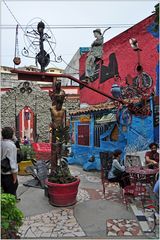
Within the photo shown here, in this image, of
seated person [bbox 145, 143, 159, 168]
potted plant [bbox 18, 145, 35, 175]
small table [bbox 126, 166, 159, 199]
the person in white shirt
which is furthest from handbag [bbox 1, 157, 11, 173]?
potted plant [bbox 18, 145, 35, 175]

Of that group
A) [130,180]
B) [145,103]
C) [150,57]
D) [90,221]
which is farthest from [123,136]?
[90,221]

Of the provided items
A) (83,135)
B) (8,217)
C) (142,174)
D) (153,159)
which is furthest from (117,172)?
(83,135)

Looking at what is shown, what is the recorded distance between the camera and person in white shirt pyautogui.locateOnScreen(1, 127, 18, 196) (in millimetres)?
3785

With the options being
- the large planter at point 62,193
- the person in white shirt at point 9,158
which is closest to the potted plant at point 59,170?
the large planter at point 62,193

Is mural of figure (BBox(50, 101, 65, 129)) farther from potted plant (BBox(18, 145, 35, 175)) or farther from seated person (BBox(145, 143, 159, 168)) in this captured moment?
potted plant (BBox(18, 145, 35, 175))

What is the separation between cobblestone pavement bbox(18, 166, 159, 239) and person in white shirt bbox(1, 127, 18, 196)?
0.70m

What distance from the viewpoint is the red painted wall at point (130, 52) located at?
335 inches

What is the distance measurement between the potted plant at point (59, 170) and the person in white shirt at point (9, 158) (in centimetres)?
96

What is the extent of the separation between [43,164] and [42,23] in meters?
3.61

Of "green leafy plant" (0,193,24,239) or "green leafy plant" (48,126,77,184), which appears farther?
"green leafy plant" (48,126,77,184)

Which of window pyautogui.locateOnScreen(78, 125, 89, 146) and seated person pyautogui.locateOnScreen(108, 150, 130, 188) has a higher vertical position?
window pyautogui.locateOnScreen(78, 125, 89, 146)

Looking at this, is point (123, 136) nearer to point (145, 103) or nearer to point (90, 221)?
point (145, 103)

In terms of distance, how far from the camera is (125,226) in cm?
384

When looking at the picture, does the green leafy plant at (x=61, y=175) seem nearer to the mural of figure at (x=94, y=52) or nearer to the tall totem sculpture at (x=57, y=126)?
the tall totem sculpture at (x=57, y=126)
